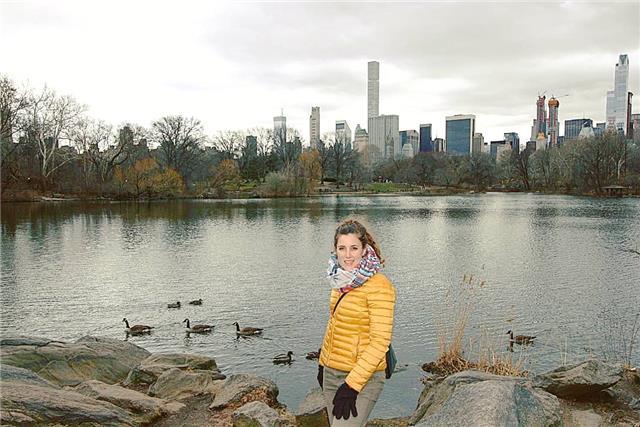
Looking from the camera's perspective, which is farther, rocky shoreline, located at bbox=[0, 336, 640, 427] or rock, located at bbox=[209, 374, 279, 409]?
rock, located at bbox=[209, 374, 279, 409]

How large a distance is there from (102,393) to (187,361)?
220cm

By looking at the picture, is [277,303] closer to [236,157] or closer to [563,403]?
[563,403]

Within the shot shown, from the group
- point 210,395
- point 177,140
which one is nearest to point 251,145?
point 177,140

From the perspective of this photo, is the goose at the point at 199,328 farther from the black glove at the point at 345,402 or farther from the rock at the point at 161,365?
the black glove at the point at 345,402

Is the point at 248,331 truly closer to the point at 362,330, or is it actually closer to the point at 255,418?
the point at 255,418

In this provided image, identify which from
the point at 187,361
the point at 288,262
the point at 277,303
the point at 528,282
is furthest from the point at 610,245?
the point at 187,361

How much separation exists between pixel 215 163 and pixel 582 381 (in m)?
82.7

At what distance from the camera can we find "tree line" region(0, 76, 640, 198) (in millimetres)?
55781

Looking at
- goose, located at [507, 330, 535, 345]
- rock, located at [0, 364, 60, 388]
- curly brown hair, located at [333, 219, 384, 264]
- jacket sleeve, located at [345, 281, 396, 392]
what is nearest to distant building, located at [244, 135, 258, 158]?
goose, located at [507, 330, 535, 345]

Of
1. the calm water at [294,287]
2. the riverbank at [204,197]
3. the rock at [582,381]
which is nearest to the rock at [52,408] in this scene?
the calm water at [294,287]

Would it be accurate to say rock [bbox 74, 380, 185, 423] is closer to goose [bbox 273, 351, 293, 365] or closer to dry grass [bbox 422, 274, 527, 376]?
goose [bbox 273, 351, 293, 365]

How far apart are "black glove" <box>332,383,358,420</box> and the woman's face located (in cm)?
78

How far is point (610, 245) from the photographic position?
22.4m

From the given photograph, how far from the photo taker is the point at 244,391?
6.82 metres
